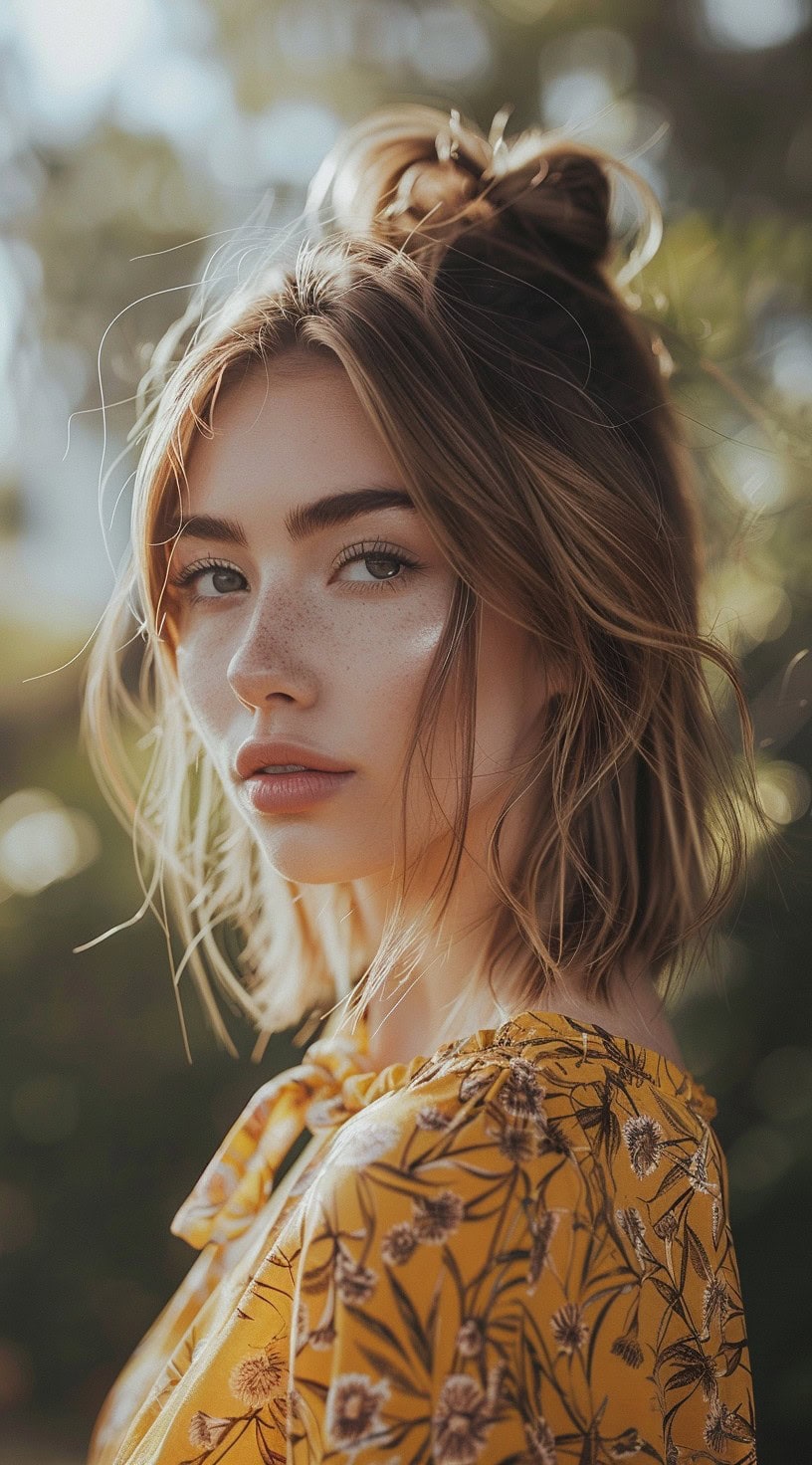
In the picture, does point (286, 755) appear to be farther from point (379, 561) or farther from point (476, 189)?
point (476, 189)

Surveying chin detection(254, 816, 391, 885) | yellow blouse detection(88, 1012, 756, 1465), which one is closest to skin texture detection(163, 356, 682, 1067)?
chin detection(254, 816, 391, 885)

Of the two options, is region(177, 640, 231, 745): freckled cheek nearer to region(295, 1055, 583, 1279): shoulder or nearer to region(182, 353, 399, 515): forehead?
region(182, 353, 399, 515): forehead

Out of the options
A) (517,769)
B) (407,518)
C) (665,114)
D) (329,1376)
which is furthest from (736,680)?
(665,114)

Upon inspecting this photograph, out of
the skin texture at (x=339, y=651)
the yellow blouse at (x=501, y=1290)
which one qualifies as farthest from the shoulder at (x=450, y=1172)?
the skin texture at (x=339, y=651)

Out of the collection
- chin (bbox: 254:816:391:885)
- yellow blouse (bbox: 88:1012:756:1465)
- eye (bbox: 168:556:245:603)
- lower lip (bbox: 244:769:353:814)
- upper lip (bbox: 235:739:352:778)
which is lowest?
yellow blouse (bbox: 88:1012:756:1465)

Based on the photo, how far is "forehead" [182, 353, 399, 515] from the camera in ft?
2.82

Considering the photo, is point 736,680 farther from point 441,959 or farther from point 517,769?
point 441,959

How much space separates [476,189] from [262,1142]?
3.17 feet

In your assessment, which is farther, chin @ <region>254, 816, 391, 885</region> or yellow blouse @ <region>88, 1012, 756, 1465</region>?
chin @ <region>254, 816, 391, 885</region>

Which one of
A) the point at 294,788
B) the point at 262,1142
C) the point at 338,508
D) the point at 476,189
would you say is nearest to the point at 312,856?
the point at 294,788

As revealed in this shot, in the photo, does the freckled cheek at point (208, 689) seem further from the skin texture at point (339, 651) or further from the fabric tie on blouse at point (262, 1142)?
the fabric tie on blouse at point (262, 1142)

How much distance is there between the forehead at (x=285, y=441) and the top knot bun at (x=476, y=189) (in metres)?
0.23

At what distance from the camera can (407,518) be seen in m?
0.86

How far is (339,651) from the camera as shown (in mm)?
858
